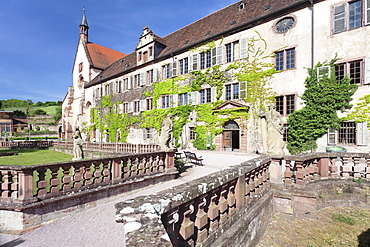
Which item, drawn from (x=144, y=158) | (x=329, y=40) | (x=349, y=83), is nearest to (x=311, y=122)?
(x=349, y=83)

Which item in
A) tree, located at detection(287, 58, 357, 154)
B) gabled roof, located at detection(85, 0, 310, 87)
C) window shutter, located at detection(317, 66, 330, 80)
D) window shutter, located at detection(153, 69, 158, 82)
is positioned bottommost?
tree, located at detection(287, 58, 357, 154)

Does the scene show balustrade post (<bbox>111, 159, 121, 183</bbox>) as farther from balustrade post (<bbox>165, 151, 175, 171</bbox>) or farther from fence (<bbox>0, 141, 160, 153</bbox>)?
fence (<bbox>0, 141, 160, 153</bbox>)

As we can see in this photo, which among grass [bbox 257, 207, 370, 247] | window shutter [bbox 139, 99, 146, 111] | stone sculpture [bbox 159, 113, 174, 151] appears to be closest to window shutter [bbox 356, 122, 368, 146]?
grass [bbox 257, 207, 370, 247]

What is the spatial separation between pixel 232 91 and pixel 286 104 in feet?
15.9

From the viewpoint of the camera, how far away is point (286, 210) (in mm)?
5156

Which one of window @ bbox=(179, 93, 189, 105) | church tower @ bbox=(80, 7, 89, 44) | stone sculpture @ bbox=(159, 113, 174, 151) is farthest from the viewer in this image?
church tower @ bbox=(80, 7, 89, 44)

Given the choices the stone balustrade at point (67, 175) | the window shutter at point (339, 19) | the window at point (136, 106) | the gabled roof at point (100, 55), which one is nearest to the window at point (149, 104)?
the window at point (136, 106)

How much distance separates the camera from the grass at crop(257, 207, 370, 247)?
13.6 feet

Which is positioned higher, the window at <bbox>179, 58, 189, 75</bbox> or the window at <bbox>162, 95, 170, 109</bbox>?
the window at <bbox>179, 58, 189, 75</bbox>

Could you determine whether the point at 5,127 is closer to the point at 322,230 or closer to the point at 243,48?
the point at 243,48

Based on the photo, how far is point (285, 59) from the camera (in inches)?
617

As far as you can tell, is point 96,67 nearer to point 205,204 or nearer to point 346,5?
point 346,5

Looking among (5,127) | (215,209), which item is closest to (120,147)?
(215,209)

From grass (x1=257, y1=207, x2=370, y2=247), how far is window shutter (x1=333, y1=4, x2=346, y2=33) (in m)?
12.9
